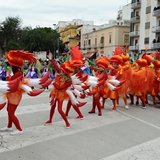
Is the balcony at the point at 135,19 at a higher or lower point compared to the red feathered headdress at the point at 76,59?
higher

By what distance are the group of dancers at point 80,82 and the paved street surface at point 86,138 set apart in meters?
0.31

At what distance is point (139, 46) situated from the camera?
33.5 m

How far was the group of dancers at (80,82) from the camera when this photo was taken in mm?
4562

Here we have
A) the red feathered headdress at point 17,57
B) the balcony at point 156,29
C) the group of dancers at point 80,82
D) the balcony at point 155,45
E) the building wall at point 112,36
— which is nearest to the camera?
the red feathered headdress at point 17,57

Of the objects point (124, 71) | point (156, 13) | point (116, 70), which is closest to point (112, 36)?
point (156, 13)

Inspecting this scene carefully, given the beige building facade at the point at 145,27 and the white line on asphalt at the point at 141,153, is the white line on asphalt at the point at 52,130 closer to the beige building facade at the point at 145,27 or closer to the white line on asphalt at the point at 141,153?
the white line on asphalt at the point at 141,153

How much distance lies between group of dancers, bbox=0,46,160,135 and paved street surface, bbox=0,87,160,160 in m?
0.31

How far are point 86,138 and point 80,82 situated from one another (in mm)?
1414

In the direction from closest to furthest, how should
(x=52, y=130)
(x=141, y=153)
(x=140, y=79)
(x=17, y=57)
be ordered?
(x=141, y=153) < (x=17, y=57) < (x=52, y=130) < (x=140, y=79)

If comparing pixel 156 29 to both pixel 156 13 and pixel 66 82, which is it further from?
pixel 66 82

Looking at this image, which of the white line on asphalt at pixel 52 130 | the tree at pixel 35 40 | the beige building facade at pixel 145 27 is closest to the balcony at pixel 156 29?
the beige building facade at pixel 145 27

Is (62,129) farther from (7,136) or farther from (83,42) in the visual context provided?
(83,42)

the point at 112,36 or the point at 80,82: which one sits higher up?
the point at 112,36

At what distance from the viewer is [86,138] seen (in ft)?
15.9
